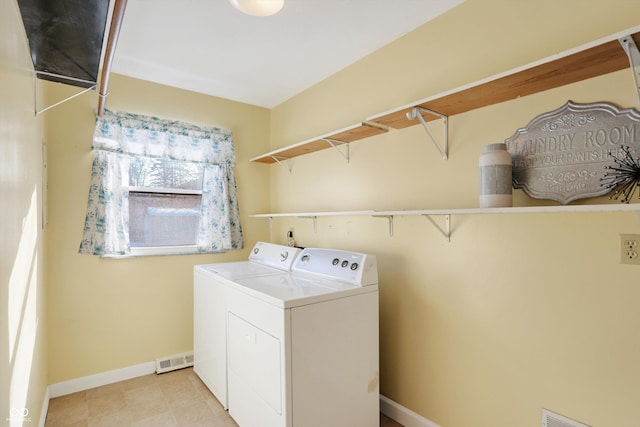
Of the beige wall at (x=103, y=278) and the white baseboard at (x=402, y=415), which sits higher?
the beige wall at (x=103, y=278)

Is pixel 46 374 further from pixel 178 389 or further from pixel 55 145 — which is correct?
pixel 55 145

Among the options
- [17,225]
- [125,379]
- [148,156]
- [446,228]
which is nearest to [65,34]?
[17,225]

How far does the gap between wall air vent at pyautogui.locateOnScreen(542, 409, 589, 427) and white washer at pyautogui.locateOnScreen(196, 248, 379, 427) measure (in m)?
0.87

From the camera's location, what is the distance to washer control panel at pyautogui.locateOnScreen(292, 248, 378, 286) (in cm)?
204

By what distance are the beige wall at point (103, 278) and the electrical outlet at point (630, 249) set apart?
9.63ft

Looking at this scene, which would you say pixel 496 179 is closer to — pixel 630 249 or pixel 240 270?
pixel 630 249

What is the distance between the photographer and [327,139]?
2.57 meters

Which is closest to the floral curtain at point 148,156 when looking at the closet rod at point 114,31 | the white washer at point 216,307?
the white washer at point 216,307

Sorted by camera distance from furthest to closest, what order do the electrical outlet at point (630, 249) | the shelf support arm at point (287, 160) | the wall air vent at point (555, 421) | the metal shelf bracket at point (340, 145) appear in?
the shelf support arm at point (287, 160) → the metal shelf bracket at point (340, 145) → the wall air vent at point (555, 421) → the electrical outlet at point (630, 249)

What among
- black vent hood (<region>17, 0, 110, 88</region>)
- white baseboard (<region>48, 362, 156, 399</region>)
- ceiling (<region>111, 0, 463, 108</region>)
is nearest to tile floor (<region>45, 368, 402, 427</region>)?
white baseboard (<region>48, 362, 156, 399</region>)

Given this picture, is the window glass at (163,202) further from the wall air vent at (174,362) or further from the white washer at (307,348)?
the white washer at (307,348)

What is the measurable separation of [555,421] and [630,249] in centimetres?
84

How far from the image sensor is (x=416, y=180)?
2137 millimetres

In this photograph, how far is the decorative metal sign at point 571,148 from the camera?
1334 millimetres
